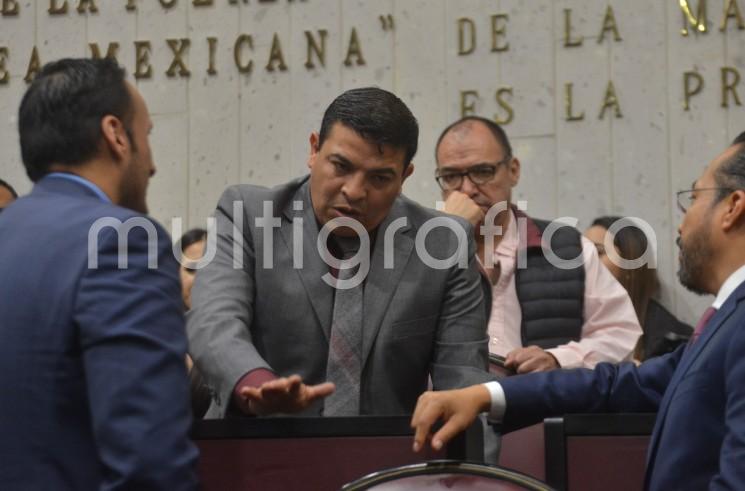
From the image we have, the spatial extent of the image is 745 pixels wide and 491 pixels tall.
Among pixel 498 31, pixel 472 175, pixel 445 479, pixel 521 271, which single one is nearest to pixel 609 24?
pixel 498 31

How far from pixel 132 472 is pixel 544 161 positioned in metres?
3.58

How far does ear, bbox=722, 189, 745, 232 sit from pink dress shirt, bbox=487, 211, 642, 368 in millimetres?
1465

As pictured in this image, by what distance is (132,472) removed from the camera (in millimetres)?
1624

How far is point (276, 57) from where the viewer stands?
532 centimetres

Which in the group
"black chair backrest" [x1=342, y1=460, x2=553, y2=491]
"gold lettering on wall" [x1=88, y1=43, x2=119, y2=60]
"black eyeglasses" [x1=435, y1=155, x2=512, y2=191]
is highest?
"gold lettering on wall" [x1=88, y1=43, x2=119, y2=60]

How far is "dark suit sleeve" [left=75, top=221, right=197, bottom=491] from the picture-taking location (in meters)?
1.64

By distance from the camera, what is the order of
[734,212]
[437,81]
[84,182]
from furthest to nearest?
[437,81] < [734,212] < [84,182]

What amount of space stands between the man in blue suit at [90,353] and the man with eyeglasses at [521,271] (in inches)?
88.3

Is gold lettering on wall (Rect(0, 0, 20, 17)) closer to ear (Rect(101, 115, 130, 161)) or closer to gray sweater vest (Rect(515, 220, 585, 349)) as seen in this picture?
gray sweater vest (Rect(515, 220, 585, 349))

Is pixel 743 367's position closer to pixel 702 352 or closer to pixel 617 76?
pixel 702 352

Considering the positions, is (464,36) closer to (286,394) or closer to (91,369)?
(286,394)

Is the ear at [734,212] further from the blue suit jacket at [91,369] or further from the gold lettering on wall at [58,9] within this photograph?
the gold lettering on wall at [58,9]

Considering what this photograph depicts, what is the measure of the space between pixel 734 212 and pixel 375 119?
968mm

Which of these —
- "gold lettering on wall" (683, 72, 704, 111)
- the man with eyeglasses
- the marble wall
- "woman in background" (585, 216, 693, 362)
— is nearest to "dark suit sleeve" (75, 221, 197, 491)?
the man with eyeglasses
